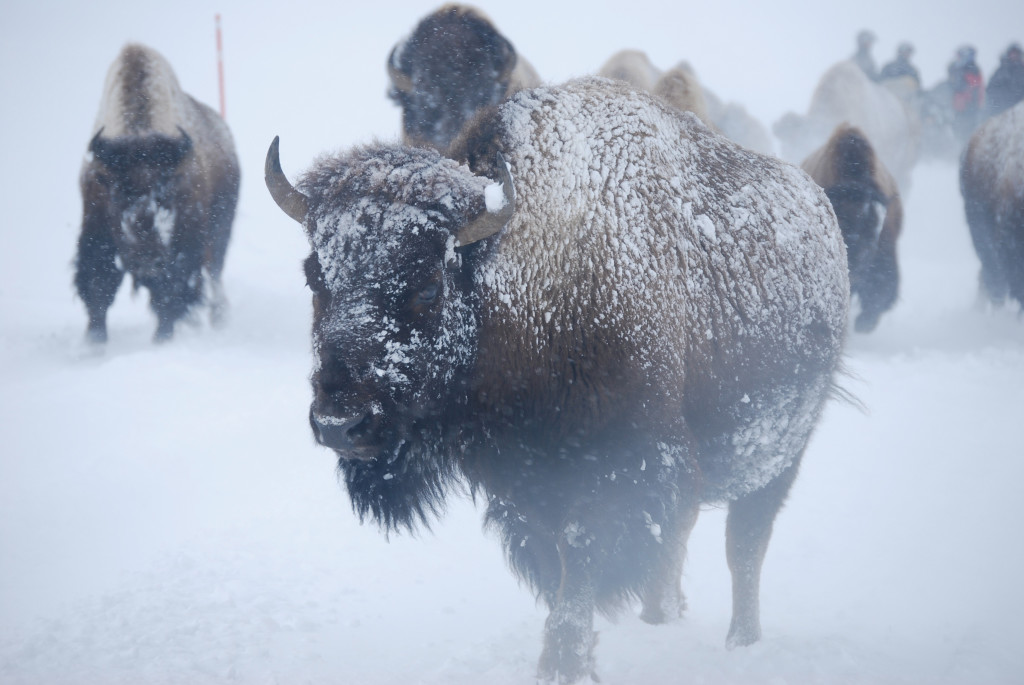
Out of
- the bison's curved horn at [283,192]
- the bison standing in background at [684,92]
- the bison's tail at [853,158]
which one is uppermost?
the bison standing in background at [684,92]

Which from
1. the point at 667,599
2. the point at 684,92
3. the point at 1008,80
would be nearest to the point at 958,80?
the point at 1008,80

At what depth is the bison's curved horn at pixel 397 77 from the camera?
560 cm

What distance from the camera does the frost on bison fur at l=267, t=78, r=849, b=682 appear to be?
2252mm

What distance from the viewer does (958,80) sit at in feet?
49.4

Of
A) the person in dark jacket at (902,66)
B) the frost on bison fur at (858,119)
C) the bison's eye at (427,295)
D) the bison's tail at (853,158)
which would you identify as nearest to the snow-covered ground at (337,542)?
the bison's eye at (427,295)

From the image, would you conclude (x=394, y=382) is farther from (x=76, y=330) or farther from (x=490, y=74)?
(x=76, y=330)

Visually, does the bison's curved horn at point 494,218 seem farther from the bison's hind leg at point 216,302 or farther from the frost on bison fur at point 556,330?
the bison's hind leg at point 216,302

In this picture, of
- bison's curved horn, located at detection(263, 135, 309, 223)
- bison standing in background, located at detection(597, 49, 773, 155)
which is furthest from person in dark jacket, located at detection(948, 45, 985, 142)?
bison's curved horn, located at detection(263, 135, 309, 223)

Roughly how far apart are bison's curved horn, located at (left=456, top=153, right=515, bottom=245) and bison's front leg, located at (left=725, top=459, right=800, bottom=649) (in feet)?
6.25

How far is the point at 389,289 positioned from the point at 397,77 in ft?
13.1

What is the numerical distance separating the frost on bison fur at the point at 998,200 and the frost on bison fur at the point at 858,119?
25.1ft

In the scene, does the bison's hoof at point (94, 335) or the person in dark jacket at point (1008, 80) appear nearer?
the bison's hoof at point (94, 335)

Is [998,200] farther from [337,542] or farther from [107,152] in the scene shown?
[107,152]

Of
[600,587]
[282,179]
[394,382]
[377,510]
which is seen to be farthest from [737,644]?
[282,179]
